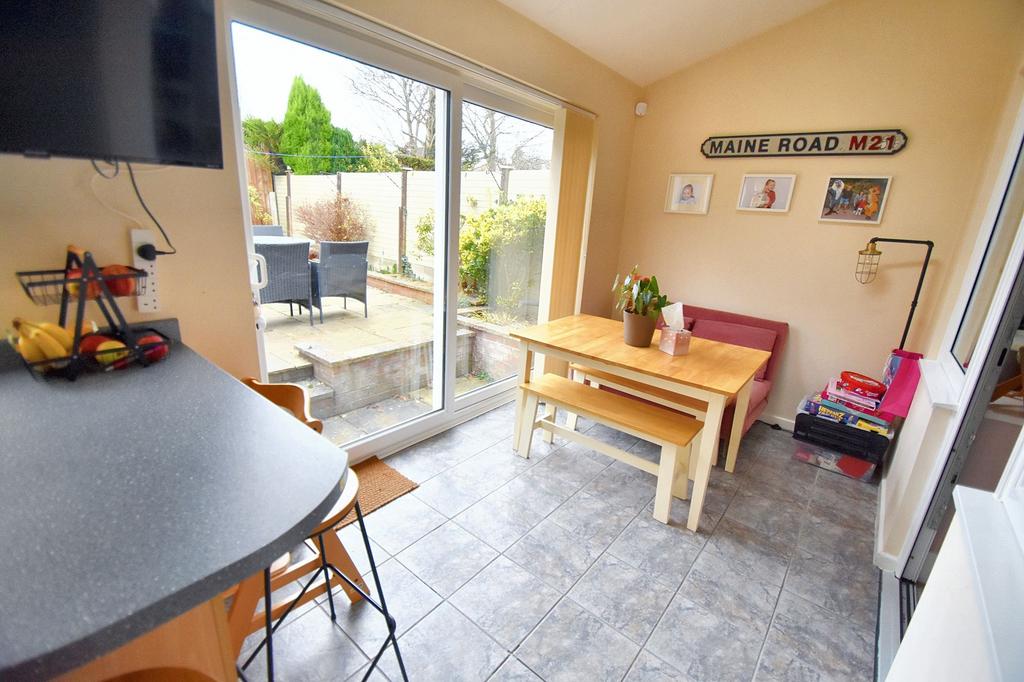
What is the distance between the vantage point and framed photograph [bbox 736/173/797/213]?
3.00 m

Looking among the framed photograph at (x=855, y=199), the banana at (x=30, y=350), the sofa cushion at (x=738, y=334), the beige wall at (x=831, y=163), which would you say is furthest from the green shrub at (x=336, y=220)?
the framed photograph at (x=855, y=199)

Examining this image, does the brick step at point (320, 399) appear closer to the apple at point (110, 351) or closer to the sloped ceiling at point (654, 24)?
the apple at point (110, 351)

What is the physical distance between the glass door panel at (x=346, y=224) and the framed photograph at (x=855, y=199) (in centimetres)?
253

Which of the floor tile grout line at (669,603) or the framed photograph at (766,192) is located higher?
the framed photograph at (766,192)

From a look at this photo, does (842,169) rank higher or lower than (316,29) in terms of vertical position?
lower

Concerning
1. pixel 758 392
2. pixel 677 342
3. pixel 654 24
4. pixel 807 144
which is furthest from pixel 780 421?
pixel 654 24

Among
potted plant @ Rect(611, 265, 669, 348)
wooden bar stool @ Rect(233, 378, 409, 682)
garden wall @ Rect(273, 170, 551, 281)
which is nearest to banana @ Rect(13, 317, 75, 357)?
wooden bar stool @ Rect(233, 378, 409, 682)

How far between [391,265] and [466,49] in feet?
3.88

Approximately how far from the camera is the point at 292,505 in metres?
0.69

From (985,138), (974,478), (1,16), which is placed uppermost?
(985,138)

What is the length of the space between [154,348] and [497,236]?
84.7 inches

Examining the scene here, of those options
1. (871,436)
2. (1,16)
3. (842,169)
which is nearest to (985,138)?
(842,169)

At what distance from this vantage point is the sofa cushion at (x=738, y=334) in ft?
10.0

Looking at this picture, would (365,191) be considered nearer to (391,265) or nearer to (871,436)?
(391,265)
